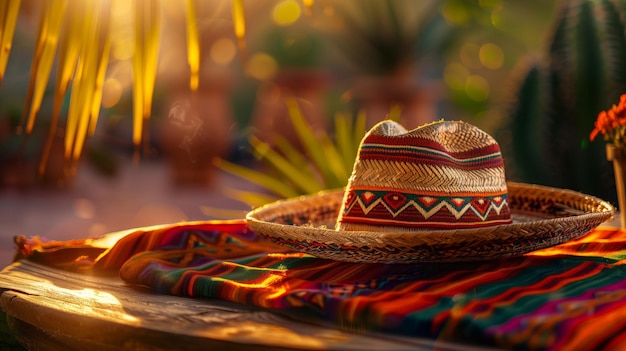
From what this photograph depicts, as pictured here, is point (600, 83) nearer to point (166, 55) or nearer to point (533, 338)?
point (533, 338)

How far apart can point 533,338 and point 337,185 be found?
1713 millimetres

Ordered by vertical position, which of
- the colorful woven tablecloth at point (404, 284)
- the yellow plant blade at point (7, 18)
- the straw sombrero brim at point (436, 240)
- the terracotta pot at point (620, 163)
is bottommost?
the colorful woven tablecloth at point (404, 284)

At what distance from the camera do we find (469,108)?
602 cm

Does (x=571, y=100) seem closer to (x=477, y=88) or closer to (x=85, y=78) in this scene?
(x=85, y=78)

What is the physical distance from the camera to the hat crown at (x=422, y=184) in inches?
40.3

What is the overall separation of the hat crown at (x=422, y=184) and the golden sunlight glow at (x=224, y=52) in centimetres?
490

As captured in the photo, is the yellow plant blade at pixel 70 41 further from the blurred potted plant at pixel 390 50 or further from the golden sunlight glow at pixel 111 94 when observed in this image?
the golden sunlight glow at pixel 111 94

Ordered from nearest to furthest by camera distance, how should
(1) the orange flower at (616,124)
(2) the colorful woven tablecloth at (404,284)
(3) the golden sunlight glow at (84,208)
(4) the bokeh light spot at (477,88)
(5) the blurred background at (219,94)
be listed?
1. (2) the colorful woven tablecloth at (404,284)
2. (1) the orange flower at (616,124)
3. (3) the golden sunlight glow at (84,208)
4. (5) the blurred background at (219,94)
5. (4) the bokeh light spot at (477,88)

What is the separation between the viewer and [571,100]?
9.14 ft

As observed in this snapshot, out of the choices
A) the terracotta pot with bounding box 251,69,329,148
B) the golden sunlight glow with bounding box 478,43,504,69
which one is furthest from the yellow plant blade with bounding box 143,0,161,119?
the golden sunlight glow with bounding box 478,43,504,69

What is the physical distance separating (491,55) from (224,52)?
2.23m

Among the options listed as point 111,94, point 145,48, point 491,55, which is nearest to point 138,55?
point 145,48

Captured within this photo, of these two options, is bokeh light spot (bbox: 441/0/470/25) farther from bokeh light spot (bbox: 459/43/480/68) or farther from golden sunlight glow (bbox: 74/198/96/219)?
golden sunlight glow (bbox: 74/198/96/219)

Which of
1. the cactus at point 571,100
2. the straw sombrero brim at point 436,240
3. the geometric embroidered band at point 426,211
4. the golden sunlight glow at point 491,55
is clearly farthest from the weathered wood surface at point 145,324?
the golden sunlight glow at point 491,55
